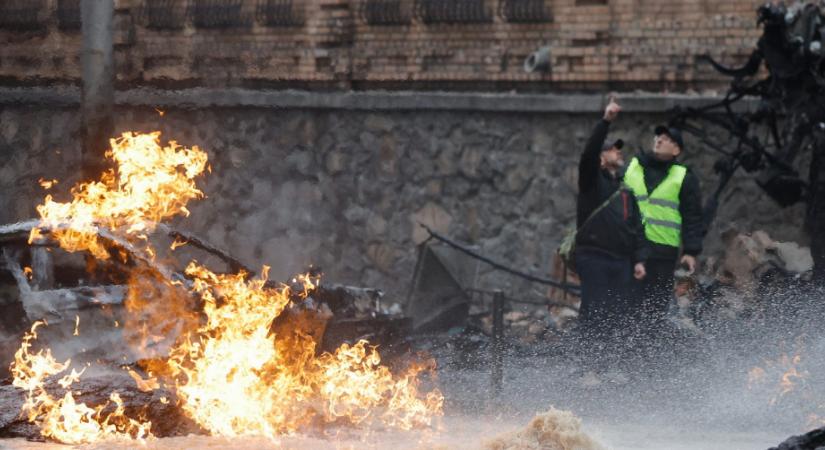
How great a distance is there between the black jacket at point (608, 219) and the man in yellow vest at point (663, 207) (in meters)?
0.13

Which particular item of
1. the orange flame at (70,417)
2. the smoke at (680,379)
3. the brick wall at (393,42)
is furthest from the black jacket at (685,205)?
the orange flame at (70,417)

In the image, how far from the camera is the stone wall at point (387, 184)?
57.1ft

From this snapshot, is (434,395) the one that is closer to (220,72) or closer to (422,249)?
(422,249)

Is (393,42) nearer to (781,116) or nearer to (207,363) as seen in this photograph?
(781,116)

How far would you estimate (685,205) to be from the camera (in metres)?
13.2

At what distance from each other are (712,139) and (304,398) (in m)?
7.15

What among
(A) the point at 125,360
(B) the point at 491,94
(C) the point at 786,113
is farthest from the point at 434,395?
(B) the point at 491,94

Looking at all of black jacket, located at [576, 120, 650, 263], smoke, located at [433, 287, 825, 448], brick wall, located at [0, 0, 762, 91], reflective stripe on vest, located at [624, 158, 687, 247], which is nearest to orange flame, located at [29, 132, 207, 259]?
smoke, located at [433, 287, 825, 448]

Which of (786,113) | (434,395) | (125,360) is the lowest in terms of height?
(434,395)

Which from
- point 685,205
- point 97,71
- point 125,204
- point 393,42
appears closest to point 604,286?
point 685,205

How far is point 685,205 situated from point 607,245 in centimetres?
73

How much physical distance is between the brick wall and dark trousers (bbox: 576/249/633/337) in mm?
4139

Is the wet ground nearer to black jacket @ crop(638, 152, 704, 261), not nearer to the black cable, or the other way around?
the black cable

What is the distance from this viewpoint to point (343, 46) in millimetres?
18844
